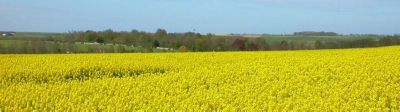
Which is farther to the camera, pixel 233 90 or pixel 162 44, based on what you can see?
pixel 162 44

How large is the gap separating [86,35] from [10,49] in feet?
78.8

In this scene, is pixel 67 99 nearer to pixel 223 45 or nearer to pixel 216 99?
pixel 216 99

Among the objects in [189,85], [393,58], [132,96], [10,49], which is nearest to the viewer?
[132,96]

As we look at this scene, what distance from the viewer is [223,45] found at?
162 feet

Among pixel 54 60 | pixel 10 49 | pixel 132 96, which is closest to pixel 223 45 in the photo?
pixel 10 49

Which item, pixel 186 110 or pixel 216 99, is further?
pixel 216 99

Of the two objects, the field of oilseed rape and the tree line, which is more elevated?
the tree line

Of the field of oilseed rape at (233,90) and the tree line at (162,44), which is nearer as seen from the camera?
the field of oilseed rape at (233,90)

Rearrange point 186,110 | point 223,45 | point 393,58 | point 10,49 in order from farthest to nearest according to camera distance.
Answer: point 223,45
point 10,49
point 393,58
point 186,110

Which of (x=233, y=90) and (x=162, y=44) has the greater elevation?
(x=162, y=44)

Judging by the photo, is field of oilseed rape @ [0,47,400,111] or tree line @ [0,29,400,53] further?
tree line @ [0,29,400,53]

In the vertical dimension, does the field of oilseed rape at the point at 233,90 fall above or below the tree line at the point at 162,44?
below

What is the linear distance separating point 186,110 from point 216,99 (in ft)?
3.10

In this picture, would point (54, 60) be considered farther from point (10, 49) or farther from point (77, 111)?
point (10, 49)
